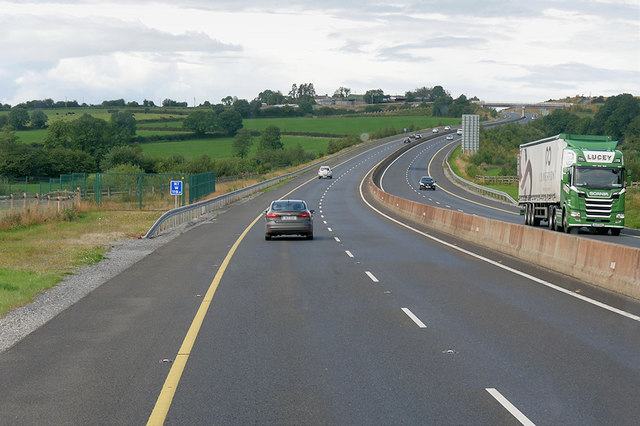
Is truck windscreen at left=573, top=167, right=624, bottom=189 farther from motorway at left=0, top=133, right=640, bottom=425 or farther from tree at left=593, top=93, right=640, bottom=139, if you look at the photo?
tree at left=593, top=93, right=640, bottom=139

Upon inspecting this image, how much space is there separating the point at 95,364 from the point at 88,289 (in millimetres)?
7352

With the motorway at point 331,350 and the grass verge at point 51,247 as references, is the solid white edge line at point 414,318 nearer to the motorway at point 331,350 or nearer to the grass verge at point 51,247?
the motorway at point 331,350

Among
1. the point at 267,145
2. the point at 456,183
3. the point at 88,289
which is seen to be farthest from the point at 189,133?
the point at 88,289

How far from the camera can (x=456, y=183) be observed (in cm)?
9350

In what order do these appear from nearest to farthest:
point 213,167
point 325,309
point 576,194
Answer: point 325,309, point 576,194, point 213,167

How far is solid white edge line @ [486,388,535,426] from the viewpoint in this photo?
6845mm

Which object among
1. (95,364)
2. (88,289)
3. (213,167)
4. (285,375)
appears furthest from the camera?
(213,167)

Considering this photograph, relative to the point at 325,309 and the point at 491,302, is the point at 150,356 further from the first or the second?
the point at 491,302

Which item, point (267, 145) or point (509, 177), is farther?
point (267, 145)

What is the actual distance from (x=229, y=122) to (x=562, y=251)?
580 feet

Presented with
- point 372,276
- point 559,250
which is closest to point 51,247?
point 372,276

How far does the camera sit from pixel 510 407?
7297mm

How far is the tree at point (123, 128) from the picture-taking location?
478 ft

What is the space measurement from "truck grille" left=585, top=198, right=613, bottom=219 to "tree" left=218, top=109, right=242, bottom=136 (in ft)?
526
